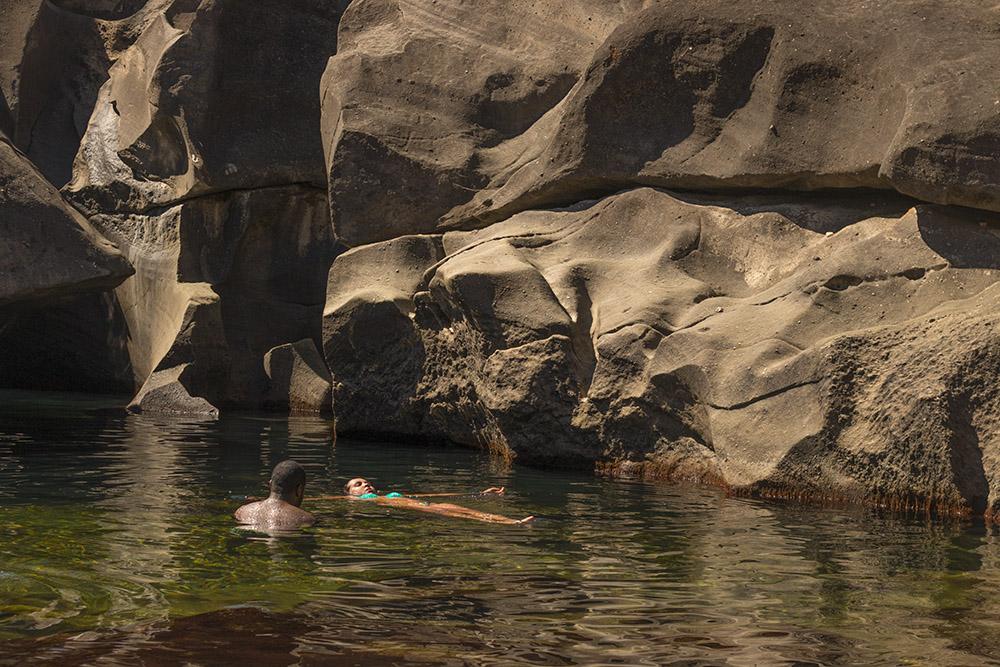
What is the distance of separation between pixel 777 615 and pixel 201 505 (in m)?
4.74

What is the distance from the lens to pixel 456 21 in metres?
16.0

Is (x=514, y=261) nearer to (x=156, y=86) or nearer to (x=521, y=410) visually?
(x=521, y=410)

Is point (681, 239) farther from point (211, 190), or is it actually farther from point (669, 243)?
point (211, 190)

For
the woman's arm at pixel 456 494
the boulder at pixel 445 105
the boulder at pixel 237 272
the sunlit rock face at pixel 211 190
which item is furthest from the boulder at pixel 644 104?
the boulder at pixel 237 272

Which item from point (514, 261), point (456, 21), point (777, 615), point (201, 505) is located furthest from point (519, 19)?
point (777, 615)

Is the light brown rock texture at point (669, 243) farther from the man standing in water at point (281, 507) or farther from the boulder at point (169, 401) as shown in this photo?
the man standing in water at point (281, 507)

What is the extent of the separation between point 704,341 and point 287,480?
412cm

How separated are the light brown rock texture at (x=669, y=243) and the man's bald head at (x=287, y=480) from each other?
371 centimetres

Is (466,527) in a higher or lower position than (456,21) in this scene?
lower

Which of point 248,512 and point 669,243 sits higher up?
point 669,243

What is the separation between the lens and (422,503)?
399 inches

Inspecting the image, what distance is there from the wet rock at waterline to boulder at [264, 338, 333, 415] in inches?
174

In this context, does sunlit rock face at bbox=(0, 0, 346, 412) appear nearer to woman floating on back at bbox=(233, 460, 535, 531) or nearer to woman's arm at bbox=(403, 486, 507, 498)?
woman's arm at bbox=(403, 486, 507, 498)

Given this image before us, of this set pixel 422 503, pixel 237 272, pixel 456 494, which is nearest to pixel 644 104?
pixel 456 494
